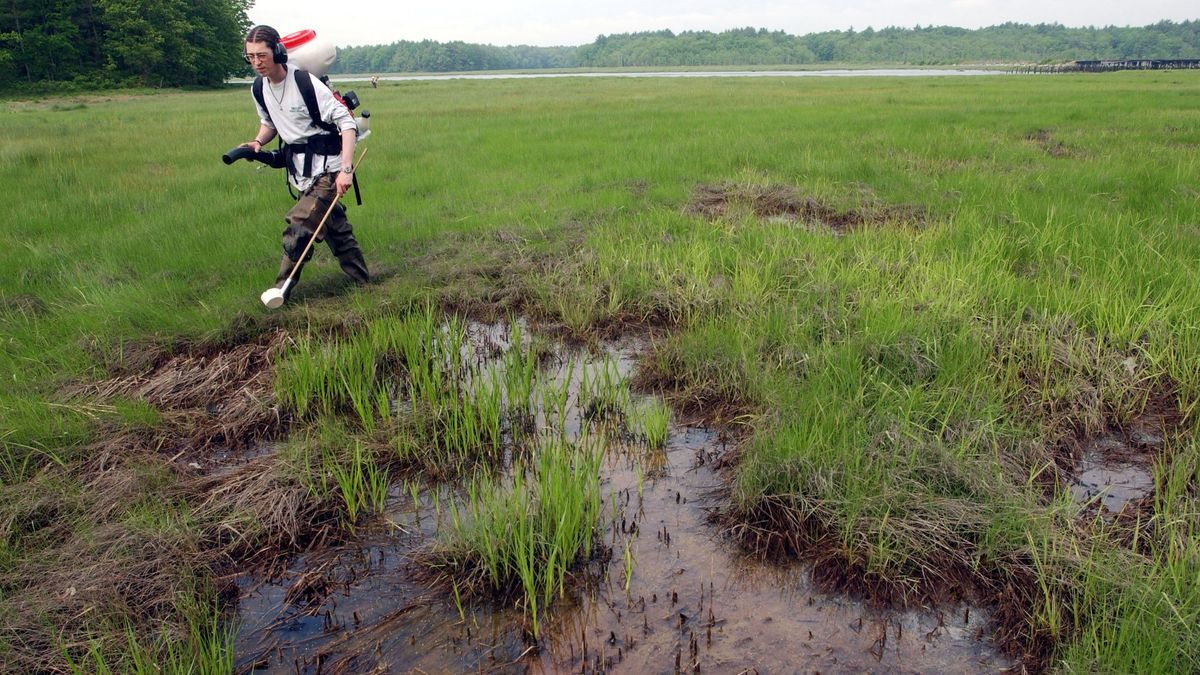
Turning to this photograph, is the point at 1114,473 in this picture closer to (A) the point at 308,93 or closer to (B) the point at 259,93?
(A) the point at 308,93

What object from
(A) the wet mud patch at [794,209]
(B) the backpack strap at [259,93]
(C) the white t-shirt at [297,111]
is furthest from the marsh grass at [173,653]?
(A) the wet mud patch at [794,209]

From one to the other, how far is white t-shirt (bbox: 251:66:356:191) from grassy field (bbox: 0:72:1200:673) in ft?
4.33

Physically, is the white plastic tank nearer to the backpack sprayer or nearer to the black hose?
the backpack sprayer

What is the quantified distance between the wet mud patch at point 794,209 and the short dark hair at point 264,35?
4.60m

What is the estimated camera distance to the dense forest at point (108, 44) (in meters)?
38.7

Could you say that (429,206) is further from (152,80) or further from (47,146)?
(152,80)

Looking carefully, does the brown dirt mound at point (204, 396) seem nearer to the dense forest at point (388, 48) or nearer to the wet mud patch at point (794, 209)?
the wet mud patch at point (794, 209)

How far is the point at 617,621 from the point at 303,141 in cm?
459

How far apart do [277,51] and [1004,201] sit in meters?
7.41

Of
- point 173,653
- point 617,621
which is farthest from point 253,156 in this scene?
point 617,621

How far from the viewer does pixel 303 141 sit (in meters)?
5.60

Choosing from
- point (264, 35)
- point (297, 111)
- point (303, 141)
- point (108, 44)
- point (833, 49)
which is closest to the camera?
point (264, 35)

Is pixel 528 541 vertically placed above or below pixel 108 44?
below

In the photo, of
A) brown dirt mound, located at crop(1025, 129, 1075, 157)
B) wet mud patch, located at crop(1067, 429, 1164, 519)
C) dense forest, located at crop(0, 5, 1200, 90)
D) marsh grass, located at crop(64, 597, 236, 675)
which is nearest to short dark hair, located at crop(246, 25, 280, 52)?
marsh grass, located at crop(64, 597, 236, 675)
